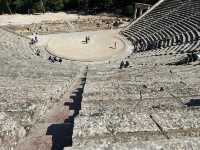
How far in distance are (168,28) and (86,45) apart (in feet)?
33.4

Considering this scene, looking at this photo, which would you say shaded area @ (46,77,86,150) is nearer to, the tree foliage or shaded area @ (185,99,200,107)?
shaded area @ (185,99,200,107)

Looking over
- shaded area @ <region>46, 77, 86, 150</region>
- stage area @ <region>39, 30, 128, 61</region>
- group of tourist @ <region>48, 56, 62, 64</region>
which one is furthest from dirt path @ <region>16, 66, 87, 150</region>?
stage area @ <region>39, 30, 128, 61</region>

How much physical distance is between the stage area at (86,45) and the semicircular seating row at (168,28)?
204 centimetres

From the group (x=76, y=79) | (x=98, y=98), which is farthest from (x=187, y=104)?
(x=76, y=79)

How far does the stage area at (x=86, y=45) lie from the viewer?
3669 centimetres

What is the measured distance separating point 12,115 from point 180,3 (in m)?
37.2

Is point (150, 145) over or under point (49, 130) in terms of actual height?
over

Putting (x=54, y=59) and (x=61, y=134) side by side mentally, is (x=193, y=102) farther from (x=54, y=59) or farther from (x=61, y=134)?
(x=54, y=59)

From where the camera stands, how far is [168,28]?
39531 mm

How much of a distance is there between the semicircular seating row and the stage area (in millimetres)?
2044

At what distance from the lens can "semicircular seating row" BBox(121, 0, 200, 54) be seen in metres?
33.9

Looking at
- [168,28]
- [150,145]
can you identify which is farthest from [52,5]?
[150,145]

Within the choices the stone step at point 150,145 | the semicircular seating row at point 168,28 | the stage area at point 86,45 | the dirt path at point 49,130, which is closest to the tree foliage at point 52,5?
the semicircular seating row at point 168,28

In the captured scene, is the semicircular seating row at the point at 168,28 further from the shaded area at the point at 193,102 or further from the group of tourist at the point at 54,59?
the shaded area at the point at 193,102
